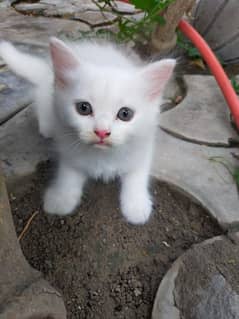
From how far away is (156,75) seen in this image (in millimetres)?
1246

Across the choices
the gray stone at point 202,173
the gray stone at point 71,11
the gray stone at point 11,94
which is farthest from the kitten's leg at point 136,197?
the gray stone at point 71,11

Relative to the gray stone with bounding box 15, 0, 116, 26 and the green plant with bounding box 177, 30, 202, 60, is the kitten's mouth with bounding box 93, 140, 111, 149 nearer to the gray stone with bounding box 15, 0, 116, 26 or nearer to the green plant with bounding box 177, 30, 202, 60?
the green plant with bounding box 177, 30, 202, 60

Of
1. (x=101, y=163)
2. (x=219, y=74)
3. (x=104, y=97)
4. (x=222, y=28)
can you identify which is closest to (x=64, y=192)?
(x=101, y=163)

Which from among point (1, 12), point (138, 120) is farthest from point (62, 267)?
point (1, 12)

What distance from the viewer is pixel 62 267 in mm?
1334

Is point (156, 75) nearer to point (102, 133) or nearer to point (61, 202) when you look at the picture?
point (102, 133)

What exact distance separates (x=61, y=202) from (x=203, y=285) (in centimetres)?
45

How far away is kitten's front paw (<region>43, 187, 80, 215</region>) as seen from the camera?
4.75 ft

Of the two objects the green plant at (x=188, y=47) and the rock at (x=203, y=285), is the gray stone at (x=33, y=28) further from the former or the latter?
the rock at (x=203, y=285)

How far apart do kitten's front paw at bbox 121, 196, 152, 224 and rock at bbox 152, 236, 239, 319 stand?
18cm

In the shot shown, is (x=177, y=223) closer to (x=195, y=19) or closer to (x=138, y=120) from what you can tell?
(x=138, y=120)

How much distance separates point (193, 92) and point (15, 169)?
79cm

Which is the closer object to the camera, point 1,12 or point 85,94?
point 85,94

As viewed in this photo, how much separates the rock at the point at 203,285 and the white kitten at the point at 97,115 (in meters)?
0.20
